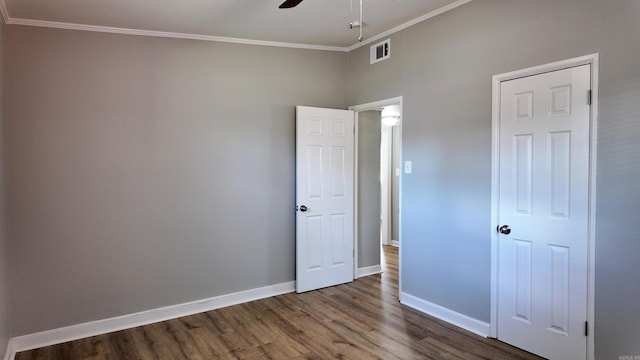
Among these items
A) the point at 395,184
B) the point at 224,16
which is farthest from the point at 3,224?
the point at 395,184

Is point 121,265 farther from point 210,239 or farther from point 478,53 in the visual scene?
point 478,53

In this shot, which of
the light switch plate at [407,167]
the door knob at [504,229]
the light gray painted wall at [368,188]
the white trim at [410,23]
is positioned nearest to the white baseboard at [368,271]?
the light gray painted wall at [368,188]

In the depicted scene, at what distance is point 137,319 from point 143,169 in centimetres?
144

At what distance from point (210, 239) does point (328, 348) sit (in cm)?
169

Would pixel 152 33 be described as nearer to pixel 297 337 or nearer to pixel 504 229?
pixel 297 337


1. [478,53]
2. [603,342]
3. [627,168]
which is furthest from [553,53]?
[603,342]

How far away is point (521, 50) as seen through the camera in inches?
110

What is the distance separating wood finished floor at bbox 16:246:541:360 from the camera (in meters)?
2.85

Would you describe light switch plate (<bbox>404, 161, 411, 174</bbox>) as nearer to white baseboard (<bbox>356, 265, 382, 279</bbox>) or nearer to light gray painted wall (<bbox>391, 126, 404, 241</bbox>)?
white baseboard (<bbox>356, 265, 382, 279</bbox>)

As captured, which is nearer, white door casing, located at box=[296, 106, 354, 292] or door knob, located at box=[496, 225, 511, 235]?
door knob, located at box=[496, 225, 511, 235]

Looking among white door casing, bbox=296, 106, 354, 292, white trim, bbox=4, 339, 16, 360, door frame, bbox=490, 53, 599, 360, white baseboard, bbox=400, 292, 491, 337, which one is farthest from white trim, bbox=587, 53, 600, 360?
white trim, bbox=4, 339, 16, 360

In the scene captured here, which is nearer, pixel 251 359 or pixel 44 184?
pixel 251 359

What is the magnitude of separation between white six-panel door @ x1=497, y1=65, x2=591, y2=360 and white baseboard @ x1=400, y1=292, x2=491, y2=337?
16 cm

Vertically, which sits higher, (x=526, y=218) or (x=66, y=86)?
(x=66, y=86)
